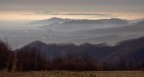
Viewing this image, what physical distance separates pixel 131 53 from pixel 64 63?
289 feet

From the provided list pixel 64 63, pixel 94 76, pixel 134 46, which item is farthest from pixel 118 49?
pixel 94 76

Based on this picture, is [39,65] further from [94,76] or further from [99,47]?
[99,47]

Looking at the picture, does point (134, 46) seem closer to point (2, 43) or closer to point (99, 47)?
point (99, 47)

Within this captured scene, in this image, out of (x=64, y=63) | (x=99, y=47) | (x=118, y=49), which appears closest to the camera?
(x=64, y=63)

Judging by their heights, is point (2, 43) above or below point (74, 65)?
above

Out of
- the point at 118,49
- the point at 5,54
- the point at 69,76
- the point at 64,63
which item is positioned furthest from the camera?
the point at 118,49

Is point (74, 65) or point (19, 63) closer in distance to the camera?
point (19, 63)

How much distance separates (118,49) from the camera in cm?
14150

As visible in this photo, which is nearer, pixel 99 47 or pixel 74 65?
pixel 74 65

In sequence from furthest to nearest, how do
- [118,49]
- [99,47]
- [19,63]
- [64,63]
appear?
[99,47] < [118,49] < [64,63] < [19,63]

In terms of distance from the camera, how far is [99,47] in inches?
6078

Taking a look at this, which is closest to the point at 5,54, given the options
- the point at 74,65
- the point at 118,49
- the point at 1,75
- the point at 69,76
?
the point at 74,65

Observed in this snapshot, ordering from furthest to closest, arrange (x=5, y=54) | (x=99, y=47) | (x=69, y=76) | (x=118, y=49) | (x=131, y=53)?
(x=99, y=47), (x=118, y=49), (x=131, y=53), (x=5, y=54), (x=69, y=76)

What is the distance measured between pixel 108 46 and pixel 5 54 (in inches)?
4675
